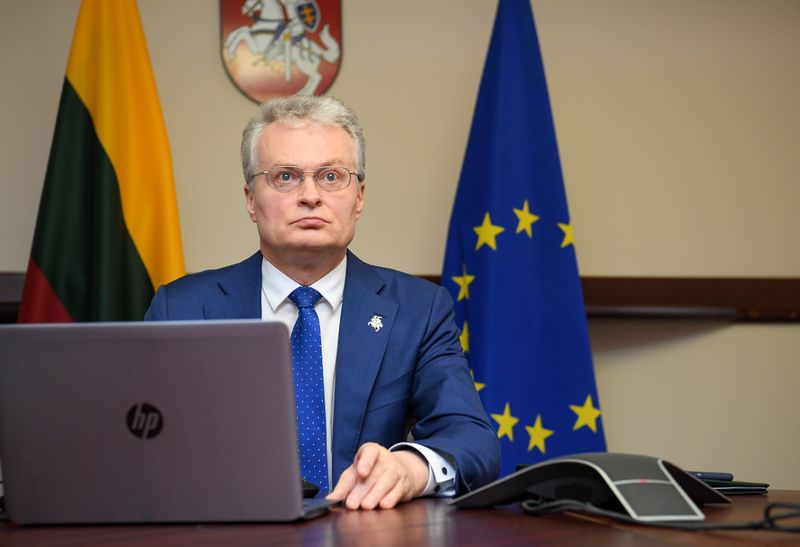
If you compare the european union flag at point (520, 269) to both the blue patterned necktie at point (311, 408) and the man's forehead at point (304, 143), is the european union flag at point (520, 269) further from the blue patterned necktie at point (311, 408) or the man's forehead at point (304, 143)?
the blue patterned necktie at point (311, 408)

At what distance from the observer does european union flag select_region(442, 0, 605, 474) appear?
121 inches

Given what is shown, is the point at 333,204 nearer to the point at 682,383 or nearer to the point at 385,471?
the point at 385,471

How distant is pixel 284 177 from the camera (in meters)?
2.29

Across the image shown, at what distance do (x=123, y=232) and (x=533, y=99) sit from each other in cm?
150

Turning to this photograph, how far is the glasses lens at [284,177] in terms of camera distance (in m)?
2.27

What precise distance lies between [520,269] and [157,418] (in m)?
2.06

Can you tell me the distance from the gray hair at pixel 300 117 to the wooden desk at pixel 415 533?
1191 millimetres

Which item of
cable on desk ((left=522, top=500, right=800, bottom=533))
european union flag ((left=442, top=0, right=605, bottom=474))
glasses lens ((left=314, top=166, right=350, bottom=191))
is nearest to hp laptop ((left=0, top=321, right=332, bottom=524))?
cable on desk ((left=522, top=500, right=800, bottom=533))

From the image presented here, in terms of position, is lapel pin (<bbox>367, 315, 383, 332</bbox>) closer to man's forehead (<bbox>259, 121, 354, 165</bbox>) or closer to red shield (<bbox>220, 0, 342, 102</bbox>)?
man's forehead (<bbox>259, 121, 354, 165</bbox>)

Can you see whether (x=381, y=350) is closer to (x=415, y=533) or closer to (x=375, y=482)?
(x=375, y=482)

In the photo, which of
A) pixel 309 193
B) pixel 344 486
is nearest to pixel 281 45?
pixel 309 193

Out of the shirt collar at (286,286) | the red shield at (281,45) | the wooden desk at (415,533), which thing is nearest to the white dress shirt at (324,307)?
the shirt collar at (286,286)

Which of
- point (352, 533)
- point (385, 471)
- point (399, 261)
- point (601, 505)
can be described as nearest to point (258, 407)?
point (352, 533)

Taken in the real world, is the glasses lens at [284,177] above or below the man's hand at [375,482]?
above
